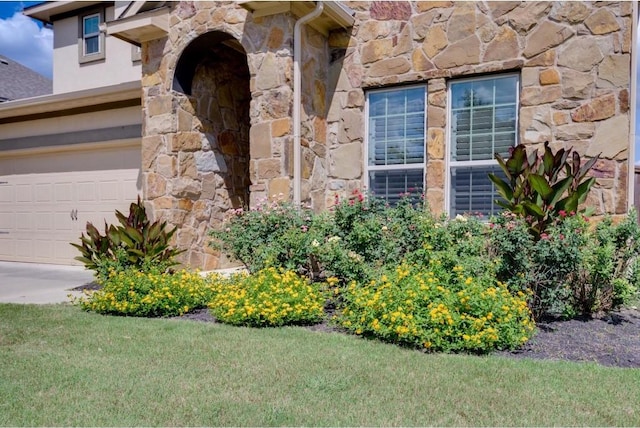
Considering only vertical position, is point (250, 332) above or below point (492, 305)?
below

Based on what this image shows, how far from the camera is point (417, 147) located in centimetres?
732

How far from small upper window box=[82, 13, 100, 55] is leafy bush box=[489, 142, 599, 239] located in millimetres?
10799

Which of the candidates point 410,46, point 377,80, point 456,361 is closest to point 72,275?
point 377,80

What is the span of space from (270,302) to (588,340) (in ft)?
9.40

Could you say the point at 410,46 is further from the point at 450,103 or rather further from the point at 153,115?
the point at 153,115

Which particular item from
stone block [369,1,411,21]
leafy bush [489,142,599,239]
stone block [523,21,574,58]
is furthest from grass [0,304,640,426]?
stone block [369,1,411,21]

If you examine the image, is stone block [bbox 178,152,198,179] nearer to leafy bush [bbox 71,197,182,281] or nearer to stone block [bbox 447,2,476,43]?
leafy bush [bbox 71,197,182,281]

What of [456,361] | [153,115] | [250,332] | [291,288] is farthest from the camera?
[153,115]

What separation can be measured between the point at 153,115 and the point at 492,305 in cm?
611

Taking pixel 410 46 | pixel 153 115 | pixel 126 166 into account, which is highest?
pixel 410 46

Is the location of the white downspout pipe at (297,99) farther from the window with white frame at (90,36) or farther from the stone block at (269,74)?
the window with white frame at (90,36)

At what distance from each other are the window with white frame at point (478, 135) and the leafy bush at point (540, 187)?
3.98 feet

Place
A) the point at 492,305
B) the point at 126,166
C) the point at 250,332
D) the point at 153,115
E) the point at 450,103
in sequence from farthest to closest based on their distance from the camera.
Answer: the point at 126,166 → the point at 153,115 → the point at 450,103 → the point at 250,332 → the point at 492,305

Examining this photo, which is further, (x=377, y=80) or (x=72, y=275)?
(x=72, y=275)
